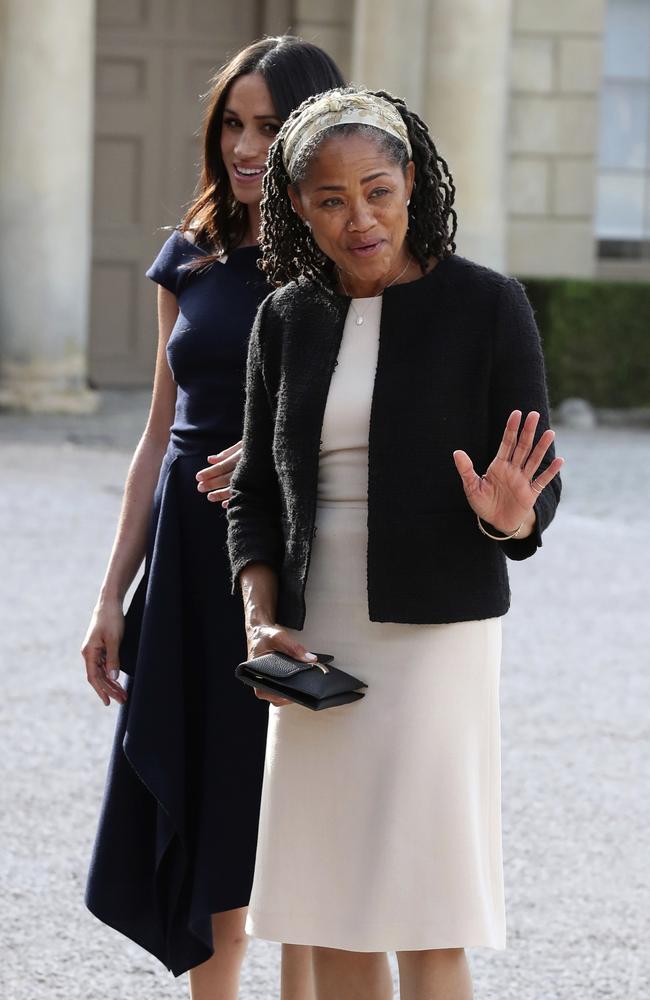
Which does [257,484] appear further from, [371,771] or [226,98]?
[226,98]

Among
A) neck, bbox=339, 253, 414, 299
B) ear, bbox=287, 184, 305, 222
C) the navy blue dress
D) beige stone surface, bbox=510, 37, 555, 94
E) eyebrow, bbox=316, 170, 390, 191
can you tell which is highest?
beige stone surface, bbox=510, 37, 555, 94

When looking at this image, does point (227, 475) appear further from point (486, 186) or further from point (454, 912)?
point (486, 186)

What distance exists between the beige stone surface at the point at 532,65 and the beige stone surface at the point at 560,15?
4.5 inches

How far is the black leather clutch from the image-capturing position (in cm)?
242

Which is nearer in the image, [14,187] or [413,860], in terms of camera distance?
→ [413,860]

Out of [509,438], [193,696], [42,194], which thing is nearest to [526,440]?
[509,438]

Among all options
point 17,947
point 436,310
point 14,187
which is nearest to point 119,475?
point 14,187

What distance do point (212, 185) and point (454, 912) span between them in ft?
4.55

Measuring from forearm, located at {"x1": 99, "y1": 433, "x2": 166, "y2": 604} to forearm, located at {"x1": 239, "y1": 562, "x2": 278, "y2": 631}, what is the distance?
60cm

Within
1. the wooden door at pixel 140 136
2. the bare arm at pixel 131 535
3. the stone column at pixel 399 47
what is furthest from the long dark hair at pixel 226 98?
the wooden door at pixel 140 136

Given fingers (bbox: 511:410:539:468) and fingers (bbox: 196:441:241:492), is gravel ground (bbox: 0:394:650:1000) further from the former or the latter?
fingers (bbox: 511:410:539:468)

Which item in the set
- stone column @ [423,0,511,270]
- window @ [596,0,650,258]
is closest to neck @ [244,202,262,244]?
stone column @ [423,0,511,270]

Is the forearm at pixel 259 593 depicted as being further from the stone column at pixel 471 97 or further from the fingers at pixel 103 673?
the stone column at pixel 471 97

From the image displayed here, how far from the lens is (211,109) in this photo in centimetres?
315
